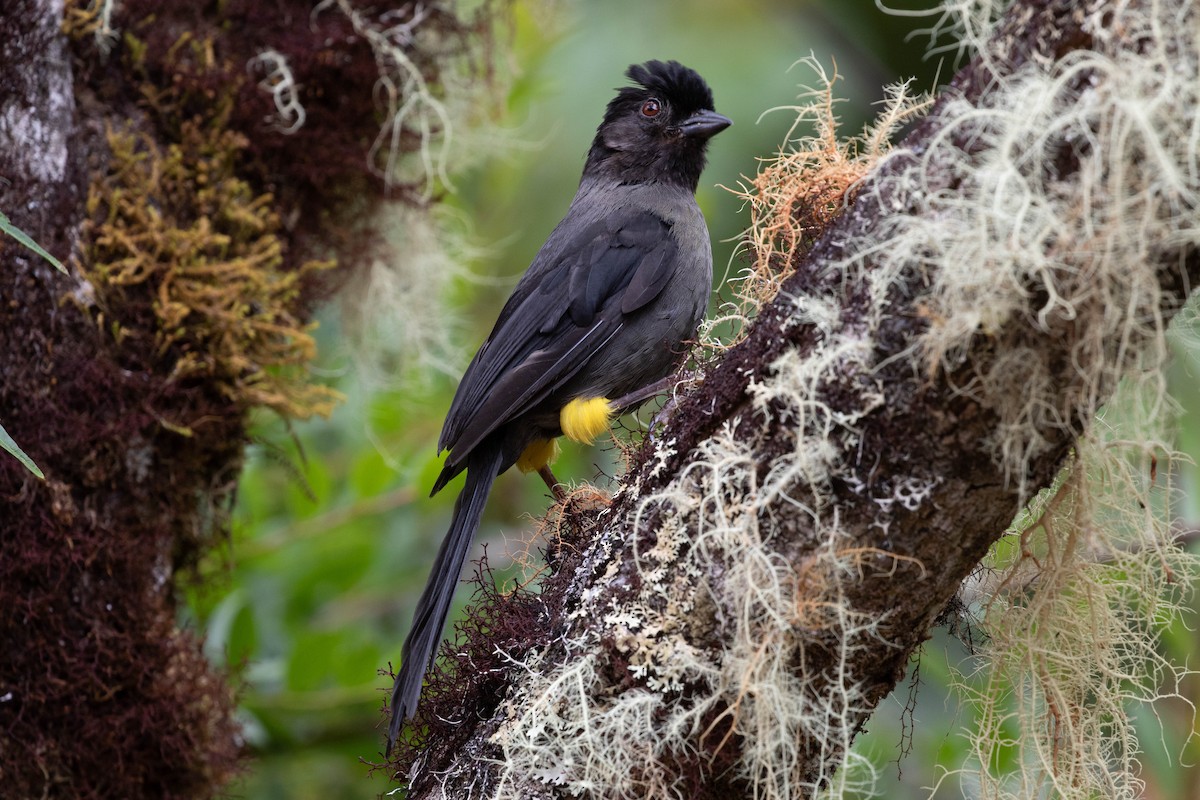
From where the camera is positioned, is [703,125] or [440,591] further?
[703,125]

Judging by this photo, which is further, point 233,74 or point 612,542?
point 233,74

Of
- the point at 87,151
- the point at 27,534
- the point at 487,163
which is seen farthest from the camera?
the point at 487,163

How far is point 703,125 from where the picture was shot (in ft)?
12.5

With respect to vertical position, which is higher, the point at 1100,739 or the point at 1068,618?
the point at 1068,618

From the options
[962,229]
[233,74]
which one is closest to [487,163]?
[233,74]

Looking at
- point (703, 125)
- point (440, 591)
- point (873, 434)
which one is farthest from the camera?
point (703, 125)

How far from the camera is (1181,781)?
3465mm

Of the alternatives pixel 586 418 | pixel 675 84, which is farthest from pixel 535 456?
pixel 675 84

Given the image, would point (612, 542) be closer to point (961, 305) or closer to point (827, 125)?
point (961, 305)

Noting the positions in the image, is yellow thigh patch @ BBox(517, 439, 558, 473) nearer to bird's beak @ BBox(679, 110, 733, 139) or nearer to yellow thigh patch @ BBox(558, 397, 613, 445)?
yellow thigh patch @ BBox(558, 397, 613, 445)

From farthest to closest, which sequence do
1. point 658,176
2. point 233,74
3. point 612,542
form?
point 658,176
point 233,74
point 612,542

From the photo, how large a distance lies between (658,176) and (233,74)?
1407 mm

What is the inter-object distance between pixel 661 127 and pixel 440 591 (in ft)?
6.23

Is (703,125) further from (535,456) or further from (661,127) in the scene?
(535,456)
